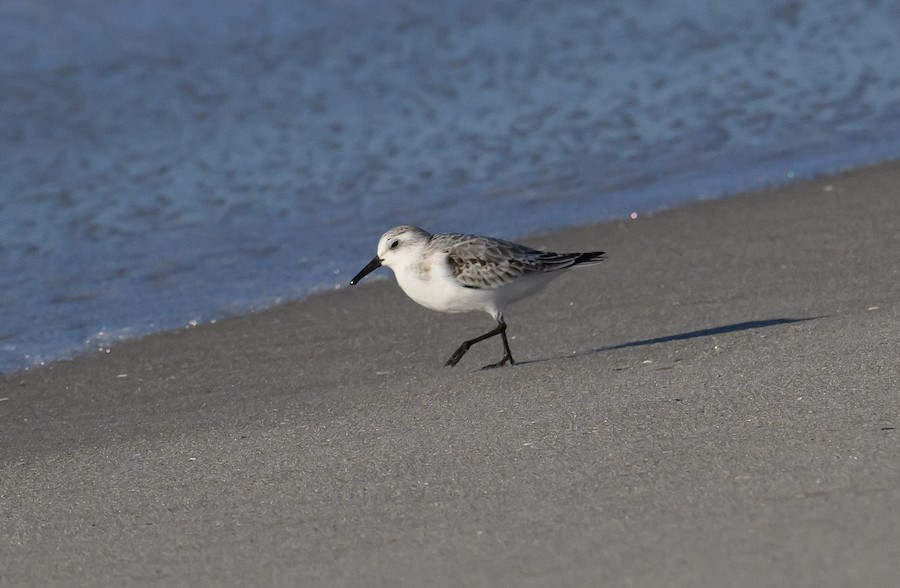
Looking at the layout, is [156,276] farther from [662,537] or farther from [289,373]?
[662,537]

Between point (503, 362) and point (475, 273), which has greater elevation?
point (475, 273)

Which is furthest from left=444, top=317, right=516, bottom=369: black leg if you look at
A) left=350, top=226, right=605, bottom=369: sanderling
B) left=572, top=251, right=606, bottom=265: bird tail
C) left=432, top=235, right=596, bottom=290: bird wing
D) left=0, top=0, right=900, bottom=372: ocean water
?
left=0, top=0, right=900, bottom=372: ocean water

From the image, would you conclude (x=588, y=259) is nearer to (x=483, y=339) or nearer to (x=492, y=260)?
(x=492, y=260)

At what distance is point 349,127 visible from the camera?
10.2m

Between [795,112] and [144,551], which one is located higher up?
[144,551]

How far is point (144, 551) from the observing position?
3873mm

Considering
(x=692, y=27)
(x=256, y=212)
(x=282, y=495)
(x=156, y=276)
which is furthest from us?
(x=692, y=27)

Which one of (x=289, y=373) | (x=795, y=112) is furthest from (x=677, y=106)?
(x=289, y=373)

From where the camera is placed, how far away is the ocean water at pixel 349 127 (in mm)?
7633

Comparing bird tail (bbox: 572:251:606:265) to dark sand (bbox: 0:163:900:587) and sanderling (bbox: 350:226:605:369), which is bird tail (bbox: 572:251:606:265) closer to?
sanderling (bbox: 350:226:605:369)

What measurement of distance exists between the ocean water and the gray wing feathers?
1476mm

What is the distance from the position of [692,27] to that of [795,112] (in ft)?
9.46

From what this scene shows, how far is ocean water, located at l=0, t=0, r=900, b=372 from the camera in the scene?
25.0 feet

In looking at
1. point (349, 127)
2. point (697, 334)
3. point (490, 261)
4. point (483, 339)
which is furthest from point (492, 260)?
point (349, 127)
